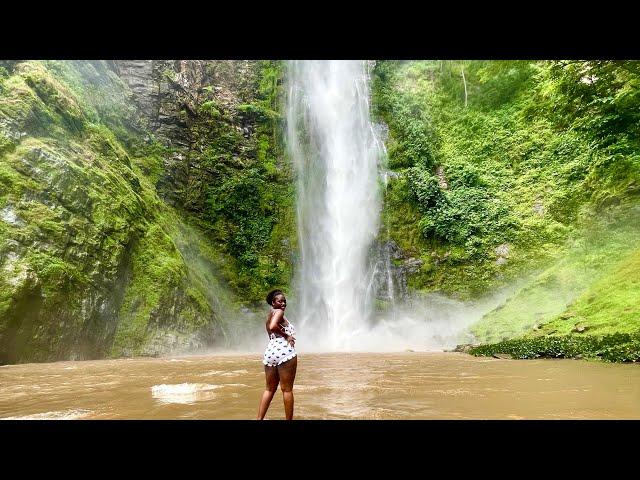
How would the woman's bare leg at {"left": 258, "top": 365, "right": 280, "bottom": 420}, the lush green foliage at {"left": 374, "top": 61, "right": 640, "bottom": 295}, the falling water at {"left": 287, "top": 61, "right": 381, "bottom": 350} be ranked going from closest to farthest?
the woman's bare leg at {"left": 258, "top": 365, "right": 280, "bottom": 420}
the lush green foliage at {"left": 374, "top": 61, "right": 640, "bottom": 295}
the falling water at {"left": 287, "top": 61, "right": 381, "bottom": 350}

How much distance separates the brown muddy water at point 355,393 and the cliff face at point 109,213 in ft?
10.1

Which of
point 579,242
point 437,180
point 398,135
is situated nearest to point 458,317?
point 579,242

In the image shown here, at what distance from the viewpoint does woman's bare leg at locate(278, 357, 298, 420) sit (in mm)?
3742

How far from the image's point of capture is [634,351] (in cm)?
696

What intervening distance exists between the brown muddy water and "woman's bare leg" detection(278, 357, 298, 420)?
1.42 ft

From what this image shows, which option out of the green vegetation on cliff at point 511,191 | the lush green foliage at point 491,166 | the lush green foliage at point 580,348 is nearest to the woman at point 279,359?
the lush green foliage at point 580,348

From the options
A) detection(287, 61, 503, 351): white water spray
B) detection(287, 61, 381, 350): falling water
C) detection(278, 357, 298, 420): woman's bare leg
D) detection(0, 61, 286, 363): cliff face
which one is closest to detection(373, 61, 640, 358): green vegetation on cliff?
detection(287, 61, 503, 351): white water spray

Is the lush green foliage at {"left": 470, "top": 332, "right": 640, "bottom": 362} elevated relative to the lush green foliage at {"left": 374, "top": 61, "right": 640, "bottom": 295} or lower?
lower

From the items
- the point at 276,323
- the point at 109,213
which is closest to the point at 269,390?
the point at 276,323

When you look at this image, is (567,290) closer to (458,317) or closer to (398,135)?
(458,317)

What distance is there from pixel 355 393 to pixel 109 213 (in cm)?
1094

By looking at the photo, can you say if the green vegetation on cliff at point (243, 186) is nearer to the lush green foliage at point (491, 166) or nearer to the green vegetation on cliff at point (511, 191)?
the green vegetation on cliff at point (511, 191)

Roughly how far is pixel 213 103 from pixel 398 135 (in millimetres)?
9710

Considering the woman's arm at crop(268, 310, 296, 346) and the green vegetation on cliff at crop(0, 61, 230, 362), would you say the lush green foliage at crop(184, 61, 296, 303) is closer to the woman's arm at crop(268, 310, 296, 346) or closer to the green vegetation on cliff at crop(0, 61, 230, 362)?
the green vegetation on cliff at crop(0, 61, 230, 362)
